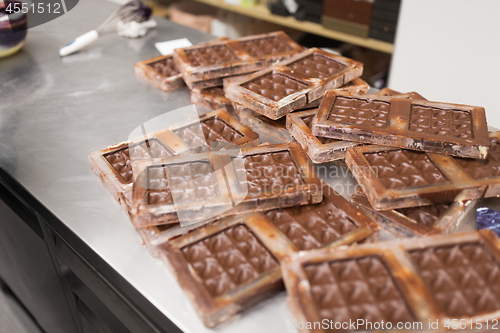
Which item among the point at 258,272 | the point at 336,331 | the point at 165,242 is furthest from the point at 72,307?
the point at 336,331

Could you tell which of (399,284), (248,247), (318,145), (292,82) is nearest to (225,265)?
(248,247)

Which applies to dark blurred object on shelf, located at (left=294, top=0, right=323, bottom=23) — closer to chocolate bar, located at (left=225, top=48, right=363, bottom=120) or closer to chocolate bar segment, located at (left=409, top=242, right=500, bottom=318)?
chocolate bar, located at (left=225, top=48, right=363, bottom=120)

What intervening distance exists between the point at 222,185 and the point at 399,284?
509 millimetres

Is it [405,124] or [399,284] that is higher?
[405,124]

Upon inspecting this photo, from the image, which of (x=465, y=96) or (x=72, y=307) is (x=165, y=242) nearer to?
(x=72, y=307)

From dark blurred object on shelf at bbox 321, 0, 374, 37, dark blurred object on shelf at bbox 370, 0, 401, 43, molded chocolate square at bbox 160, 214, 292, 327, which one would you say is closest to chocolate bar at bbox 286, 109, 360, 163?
molded chocolate square at bbox 160, 214, 292, 327

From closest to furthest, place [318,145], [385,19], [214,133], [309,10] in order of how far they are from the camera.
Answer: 1. [318,145]
2. [214,133]
3. [385,19]
4. [309,10]

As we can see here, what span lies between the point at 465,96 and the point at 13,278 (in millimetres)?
2807

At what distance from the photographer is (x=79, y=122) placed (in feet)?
5.36

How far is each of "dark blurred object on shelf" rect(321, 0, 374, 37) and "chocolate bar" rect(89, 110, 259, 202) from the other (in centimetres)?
199

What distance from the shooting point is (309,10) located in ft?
10.9

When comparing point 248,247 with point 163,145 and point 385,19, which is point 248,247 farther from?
point 385,19

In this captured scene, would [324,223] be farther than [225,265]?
Yes

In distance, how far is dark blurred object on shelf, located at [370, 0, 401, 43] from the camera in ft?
9.16
